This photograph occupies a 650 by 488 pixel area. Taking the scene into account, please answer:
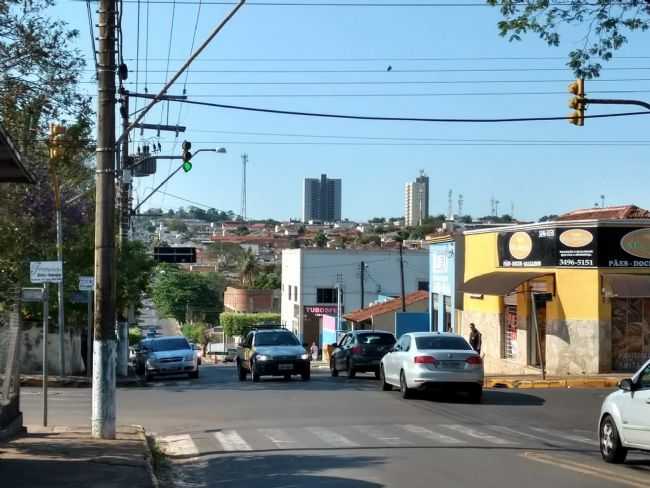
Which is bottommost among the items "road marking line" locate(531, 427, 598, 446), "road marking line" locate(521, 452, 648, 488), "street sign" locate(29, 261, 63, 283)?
"road marking line" locate(531, 427, 598, 446)

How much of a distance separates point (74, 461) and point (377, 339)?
19063 millimetres

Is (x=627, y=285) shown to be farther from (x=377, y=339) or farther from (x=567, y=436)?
(x=567, y=436)

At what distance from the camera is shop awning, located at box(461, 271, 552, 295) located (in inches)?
1262

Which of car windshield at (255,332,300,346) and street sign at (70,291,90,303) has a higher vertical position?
street sign at (70,291,90,303)

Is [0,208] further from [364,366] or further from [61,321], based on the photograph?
[364,366]

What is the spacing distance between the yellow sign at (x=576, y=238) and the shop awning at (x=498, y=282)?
4.18 feet

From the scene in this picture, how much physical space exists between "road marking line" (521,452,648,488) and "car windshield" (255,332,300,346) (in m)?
16.4

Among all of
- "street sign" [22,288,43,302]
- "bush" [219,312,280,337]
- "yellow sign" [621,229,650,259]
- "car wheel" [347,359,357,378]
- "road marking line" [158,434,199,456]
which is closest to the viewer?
"road marking line" [158,434,199,456]

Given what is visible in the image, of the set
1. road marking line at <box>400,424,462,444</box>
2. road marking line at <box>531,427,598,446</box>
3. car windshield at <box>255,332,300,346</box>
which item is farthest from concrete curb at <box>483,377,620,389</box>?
road marking line at <box>400,424,462,444</box>

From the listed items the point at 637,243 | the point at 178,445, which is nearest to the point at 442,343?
the point at 178,445

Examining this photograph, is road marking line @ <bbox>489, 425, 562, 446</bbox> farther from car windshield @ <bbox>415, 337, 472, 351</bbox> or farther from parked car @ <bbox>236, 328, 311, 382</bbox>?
parked car @ <bbox>236, 328, 311, 382</bbox>

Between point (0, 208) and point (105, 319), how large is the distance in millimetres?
11094

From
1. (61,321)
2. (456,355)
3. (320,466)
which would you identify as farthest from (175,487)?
(61,321)

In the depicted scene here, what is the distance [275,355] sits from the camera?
1141 inches
